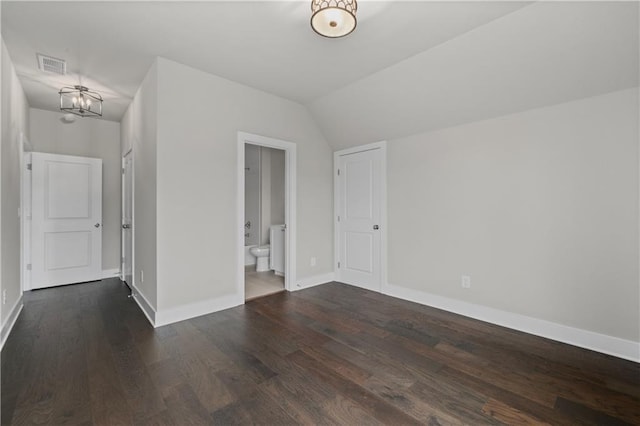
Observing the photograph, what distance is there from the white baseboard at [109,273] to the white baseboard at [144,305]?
1328 mm

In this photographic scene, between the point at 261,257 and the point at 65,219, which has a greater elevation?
the point at 65,219

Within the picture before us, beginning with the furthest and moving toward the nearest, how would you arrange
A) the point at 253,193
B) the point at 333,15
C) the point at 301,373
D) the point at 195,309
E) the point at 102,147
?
the point at 253,193, the point at 102,147, the point at 195,309, the point at 301,373, the point at 333,15

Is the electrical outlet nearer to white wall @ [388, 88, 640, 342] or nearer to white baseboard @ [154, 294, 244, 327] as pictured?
white wall @ [388, 88, 640, 342]

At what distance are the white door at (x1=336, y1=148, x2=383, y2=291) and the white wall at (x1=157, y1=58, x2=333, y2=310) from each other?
124 cm

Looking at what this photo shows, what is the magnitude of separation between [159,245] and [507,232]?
11.6 ft

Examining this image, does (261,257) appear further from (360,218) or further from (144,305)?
(144,305)

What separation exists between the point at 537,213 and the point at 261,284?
11.7 ft

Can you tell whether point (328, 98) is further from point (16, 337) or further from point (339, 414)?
point (16, 337)

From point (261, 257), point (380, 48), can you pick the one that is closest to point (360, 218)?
point (261, 257)

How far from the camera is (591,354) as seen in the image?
7.54 ft

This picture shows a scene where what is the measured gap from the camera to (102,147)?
15.5 ft

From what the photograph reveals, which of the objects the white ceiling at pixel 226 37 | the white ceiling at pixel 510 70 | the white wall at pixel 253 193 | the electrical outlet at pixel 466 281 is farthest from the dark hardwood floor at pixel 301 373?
the white wall at pixel 253 193

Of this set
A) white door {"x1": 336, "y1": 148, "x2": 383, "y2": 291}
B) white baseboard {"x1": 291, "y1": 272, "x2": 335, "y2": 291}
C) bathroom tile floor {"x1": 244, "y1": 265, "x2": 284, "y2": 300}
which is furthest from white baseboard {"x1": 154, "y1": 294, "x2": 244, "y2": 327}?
white door {"x1": 336, "y1": 148, "x2": 383, "y2": 291}

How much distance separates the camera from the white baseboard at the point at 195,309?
2818 millimetres
